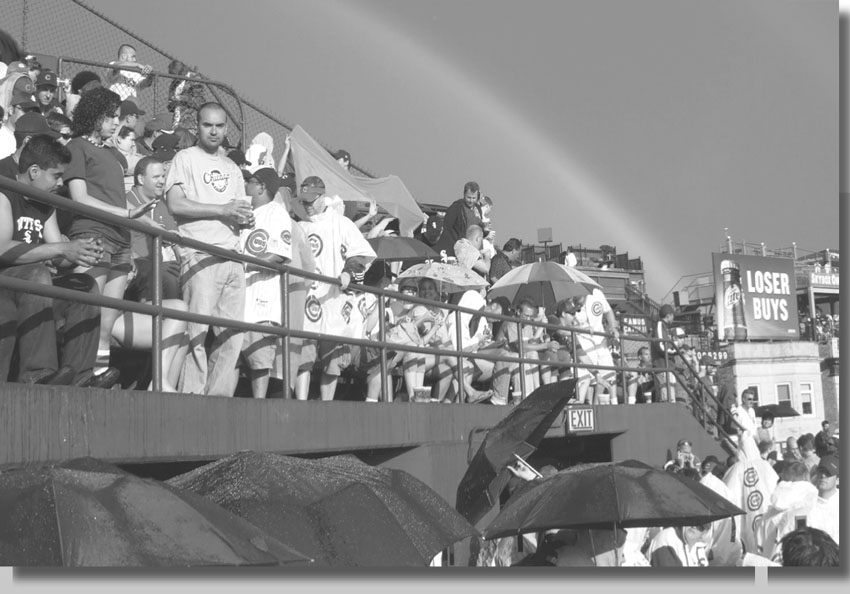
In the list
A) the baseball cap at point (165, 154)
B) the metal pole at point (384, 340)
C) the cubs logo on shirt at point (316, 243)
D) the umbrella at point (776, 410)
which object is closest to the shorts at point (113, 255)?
the cubs logo on shirt at point (316, 243)

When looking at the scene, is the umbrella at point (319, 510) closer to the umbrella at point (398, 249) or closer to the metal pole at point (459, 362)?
the metal pole at point (459, 362)

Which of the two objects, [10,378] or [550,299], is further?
[550,299]

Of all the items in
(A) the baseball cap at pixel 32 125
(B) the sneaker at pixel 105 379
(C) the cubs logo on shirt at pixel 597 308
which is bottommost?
(B) the sneaker at pixel 105 379

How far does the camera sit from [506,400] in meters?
13.2

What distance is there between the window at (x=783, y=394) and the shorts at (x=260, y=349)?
13.4 m

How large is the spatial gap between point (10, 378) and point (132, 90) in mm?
9088

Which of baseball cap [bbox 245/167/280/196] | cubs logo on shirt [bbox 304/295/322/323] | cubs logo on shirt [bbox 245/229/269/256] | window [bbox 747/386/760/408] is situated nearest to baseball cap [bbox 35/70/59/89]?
baseball cap [bbox 245/167/280/196]

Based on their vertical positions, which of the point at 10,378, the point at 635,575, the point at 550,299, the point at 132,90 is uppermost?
the point at 132,90

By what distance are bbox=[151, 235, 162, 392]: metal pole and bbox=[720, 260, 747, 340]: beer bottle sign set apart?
17576mm

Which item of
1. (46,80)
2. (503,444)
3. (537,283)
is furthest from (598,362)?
(46,80)

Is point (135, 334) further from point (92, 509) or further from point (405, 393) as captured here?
point (405, 393)

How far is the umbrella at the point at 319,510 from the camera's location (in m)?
5.49

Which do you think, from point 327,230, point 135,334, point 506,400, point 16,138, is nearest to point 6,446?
point 135,334

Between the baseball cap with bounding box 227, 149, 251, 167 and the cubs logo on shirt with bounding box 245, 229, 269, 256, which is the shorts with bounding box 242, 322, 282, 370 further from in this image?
the baseball cap with bounding box 227, 149, 251, 167
